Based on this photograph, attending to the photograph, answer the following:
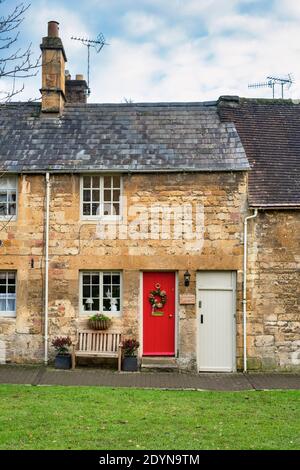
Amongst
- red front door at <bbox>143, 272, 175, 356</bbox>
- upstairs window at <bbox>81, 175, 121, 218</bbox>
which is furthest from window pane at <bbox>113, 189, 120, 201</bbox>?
red front door at <bbox>143, 272, 175, 356</bbox>

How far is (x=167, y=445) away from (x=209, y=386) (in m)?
5.66

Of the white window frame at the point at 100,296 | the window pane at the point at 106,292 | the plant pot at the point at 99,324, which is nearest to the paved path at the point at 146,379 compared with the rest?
the plant pot at the point at 99,324

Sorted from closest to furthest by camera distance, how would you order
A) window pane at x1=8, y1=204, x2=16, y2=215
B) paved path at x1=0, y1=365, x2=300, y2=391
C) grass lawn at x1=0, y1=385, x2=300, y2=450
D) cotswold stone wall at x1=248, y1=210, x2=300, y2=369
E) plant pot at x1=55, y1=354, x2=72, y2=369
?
grass lawn at x1=0, y1=385, x2=300, y2=450 < paved path at x1=0, y1=365, x2=300, y2=391 < plant pot at x1=55, y1=354, x2=72, y2=369 < cotswold stone wall at x1=248, y1=210, x2=300, y2=369 < window pane at x1=8, y1=204, x2=16, y2=215

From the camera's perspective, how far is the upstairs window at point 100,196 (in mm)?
16594

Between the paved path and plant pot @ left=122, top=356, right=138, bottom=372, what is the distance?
0.26 meters

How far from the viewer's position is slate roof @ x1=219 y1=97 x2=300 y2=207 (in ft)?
54.0

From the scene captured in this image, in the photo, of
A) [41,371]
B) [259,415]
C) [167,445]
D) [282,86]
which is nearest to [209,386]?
[259,415]

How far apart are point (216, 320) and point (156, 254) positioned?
7.99 feet

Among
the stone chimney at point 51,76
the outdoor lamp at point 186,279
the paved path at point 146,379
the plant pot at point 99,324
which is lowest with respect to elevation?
the paved path at point 146,379

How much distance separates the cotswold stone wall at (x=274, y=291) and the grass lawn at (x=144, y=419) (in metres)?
2.93

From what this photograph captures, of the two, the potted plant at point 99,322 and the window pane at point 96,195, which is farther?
the window pane at point 96,195

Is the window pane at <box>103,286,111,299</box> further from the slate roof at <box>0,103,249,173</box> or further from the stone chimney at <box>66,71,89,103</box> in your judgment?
the stone chimney at <box>66,71,89,103</box>

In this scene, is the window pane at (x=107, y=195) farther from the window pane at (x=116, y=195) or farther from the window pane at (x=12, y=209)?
the window pane at (x=12, y=209)

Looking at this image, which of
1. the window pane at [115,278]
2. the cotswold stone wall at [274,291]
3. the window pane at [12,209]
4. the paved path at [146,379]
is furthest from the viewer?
the window pane at [12,209]
